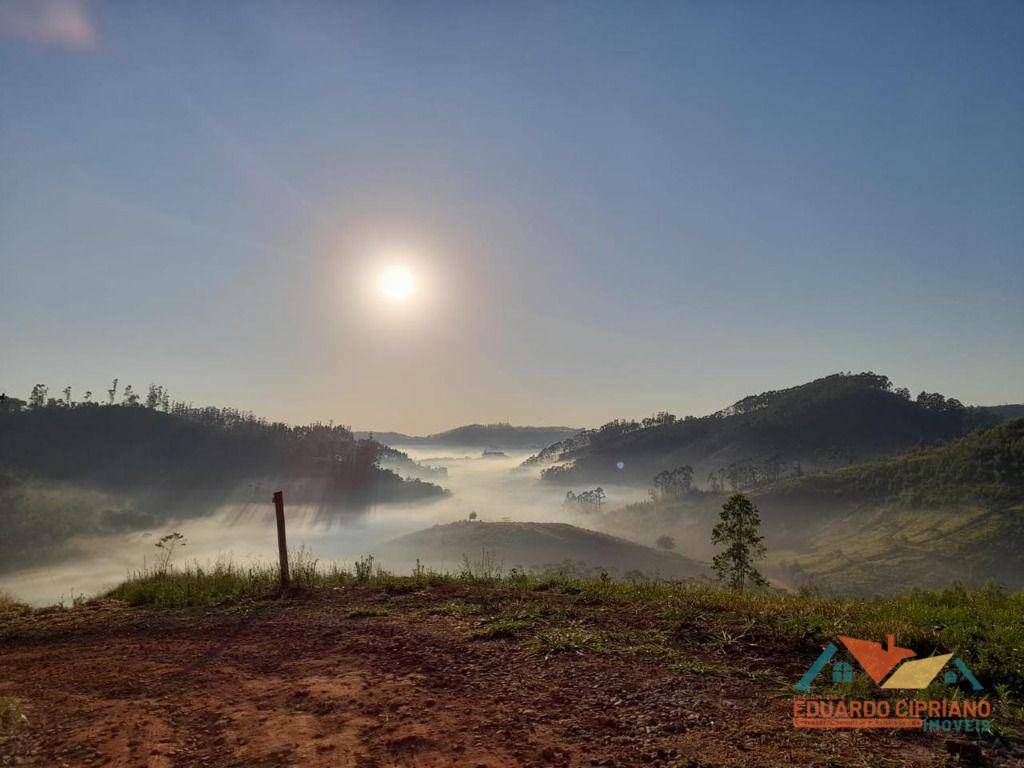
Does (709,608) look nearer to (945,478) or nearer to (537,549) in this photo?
(537,549)

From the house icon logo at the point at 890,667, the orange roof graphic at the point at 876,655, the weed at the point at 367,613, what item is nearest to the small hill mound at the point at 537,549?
the weed at the point at 367,613

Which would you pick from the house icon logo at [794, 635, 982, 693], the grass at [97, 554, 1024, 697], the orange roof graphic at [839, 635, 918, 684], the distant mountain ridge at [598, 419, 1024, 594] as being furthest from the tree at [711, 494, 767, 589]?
the distant mountain ridge at [598, 419, 1024, 594]

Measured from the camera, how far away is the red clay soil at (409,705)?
193 inches

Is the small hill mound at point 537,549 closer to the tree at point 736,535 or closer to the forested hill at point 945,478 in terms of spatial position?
the forested hill at point 945,478

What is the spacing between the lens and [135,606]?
12.5m

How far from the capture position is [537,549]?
127 metres

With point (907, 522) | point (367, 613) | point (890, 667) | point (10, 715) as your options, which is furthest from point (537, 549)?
point (10, 715)

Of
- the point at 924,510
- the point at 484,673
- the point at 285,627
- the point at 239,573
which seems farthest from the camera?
the point at 924,510

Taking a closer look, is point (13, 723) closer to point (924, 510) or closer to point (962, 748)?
point (962, 748)

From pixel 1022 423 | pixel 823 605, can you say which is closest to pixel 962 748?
pixel 823 605

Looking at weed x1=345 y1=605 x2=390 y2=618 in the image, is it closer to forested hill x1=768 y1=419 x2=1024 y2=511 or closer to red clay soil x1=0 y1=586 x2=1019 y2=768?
red clay soil x1=0 y1=586 x2=1019 y2=768

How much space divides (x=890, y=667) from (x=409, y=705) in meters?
5.48

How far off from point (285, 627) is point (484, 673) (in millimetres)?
4689

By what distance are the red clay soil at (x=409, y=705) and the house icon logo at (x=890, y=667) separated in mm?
300
